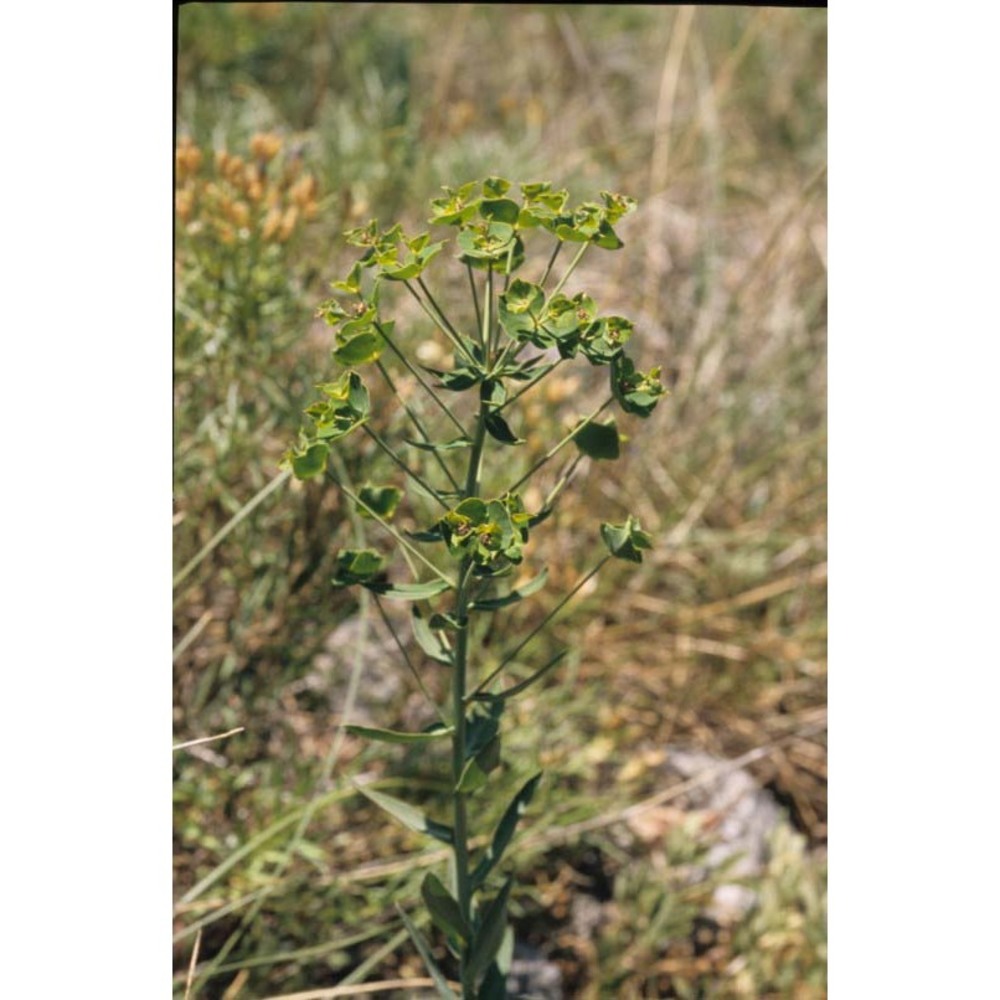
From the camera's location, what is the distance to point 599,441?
970mm

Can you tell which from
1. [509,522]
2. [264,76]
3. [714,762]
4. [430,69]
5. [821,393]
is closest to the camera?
[509,522]

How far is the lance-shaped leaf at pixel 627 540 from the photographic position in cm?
90

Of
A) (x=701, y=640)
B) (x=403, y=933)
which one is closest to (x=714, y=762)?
(x=701, y=640)

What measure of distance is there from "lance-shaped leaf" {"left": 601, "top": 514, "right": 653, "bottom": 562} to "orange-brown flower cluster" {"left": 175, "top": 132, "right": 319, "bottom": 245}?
82 cm

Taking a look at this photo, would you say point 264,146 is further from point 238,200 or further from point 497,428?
point 497,428

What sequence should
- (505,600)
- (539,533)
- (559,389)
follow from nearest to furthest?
(505,600)
(559,389)
(539,533)

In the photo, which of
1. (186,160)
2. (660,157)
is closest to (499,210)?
(186,160)

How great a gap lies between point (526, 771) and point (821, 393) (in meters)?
1.01

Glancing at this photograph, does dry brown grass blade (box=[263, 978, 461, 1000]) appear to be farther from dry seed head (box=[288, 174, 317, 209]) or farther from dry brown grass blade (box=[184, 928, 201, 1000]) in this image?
dry seed head (box=[288, 174, 317, 209])

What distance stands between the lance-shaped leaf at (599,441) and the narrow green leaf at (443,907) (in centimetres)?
38

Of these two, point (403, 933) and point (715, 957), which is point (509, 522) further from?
point (715, 957)

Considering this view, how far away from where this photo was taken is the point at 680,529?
1982 millimetres

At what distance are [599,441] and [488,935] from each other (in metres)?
0.44

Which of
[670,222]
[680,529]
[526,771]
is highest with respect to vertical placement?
[670,222]
